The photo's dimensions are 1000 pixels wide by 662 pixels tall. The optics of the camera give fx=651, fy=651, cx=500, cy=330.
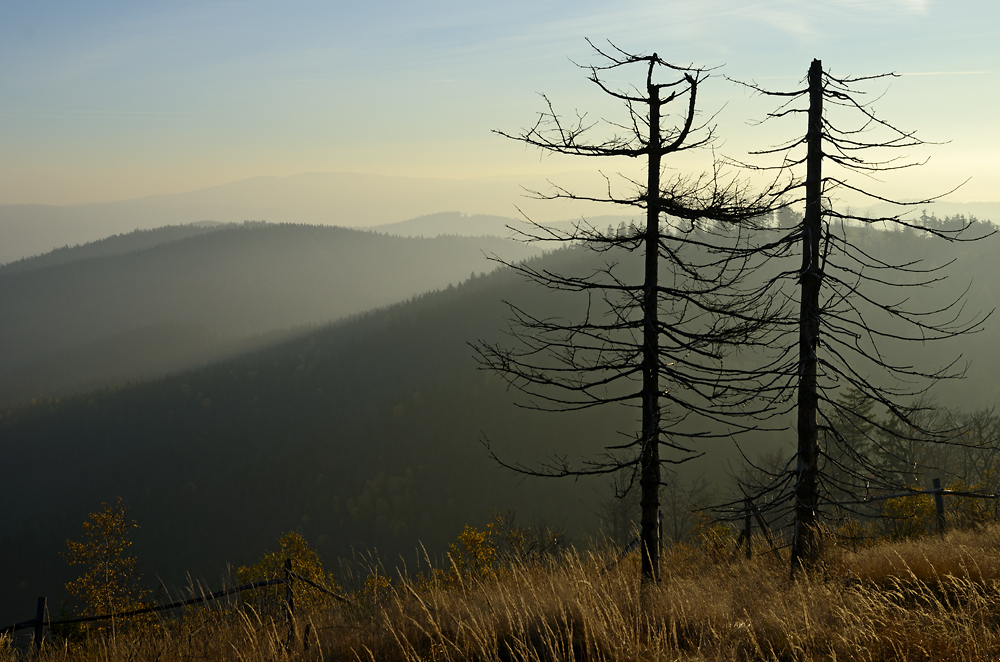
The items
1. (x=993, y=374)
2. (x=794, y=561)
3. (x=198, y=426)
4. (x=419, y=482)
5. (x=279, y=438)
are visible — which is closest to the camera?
(x=794, y=561)

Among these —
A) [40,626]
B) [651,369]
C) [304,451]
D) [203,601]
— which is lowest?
[304,451]

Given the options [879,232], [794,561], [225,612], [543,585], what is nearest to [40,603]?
[225,612]

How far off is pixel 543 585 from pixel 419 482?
101429mm

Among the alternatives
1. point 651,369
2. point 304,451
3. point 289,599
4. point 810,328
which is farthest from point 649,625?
point 304,451

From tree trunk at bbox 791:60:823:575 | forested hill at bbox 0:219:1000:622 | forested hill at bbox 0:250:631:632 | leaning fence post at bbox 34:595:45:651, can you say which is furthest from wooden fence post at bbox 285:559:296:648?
forested hill at bbox 0:250:631:632

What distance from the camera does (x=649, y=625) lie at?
504cm

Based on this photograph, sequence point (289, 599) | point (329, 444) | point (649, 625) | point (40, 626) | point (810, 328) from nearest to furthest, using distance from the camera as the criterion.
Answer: point (649, 625) < point (289, 599) < point (40, 626) < point (810, 328) < point (329, 444)

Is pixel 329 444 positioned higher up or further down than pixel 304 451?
higher up

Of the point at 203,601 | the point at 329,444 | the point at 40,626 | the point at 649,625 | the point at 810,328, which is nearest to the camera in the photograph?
the point at 649,625

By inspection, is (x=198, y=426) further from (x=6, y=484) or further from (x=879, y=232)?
(x=879, y=232)

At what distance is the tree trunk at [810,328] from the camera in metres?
8.06

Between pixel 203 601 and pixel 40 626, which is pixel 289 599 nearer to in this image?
pixel 203 601

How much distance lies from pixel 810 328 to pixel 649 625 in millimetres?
4685

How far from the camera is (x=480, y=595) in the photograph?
654 centimetres
